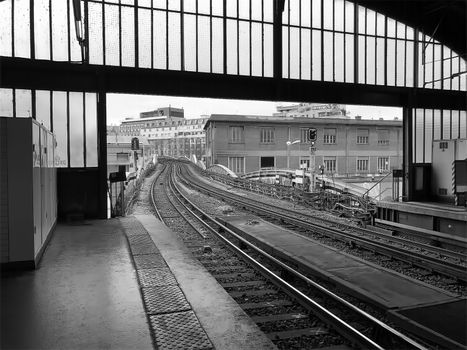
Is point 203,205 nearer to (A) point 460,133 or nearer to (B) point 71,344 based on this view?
(A) point 460,133

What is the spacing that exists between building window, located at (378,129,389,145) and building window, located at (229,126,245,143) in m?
17.2

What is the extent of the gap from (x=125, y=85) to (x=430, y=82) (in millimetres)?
12427

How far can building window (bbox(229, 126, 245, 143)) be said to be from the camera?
48.7 meters

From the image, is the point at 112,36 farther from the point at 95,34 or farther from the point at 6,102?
the point at 6,102

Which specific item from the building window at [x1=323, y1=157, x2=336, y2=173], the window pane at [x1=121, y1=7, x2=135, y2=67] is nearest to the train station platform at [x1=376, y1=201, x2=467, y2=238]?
the window pane at [x1=121, y1=7, x2=135, y2=67]

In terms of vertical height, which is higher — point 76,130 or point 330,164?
point 76,130

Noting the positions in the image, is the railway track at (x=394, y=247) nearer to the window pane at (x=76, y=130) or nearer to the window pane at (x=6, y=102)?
the window pane at (x=76, y=130)

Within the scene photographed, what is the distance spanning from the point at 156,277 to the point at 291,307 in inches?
89.6

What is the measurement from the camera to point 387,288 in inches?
274

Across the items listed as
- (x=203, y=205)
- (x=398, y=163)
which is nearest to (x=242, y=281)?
(x=203, y=205)

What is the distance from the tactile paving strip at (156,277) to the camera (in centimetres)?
663

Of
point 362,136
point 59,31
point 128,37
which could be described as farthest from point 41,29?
point 362,136

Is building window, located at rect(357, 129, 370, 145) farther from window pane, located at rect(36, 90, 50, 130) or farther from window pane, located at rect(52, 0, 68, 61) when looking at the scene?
window pane, located at rect(36, 90, 50, 130)

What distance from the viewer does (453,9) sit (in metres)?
16.5
